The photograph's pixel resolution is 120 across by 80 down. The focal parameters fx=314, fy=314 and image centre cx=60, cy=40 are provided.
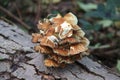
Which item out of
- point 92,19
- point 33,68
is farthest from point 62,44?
point 92,19

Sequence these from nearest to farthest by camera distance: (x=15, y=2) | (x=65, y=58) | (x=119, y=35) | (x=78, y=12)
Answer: (x=65, y=58)
(x=119, y=35)
(x=15, y=2)
(x=78, y=12)

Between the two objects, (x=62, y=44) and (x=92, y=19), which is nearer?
(x=62, y=44)

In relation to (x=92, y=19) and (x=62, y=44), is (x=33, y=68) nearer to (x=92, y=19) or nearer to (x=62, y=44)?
(x=62, y=44)

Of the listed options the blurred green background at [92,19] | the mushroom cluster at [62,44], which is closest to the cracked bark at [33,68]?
the mushroom cluster at [62,44]

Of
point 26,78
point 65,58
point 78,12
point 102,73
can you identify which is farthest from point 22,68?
point 78,12

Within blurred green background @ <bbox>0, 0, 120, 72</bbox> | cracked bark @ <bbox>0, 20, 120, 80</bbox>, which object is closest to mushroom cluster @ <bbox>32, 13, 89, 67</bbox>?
cracked bark @ <bbox>0, 20, 120, 80</bbox>

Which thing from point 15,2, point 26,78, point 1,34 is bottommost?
point 26,78

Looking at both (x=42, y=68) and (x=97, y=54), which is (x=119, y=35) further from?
(x=42, y=68)
